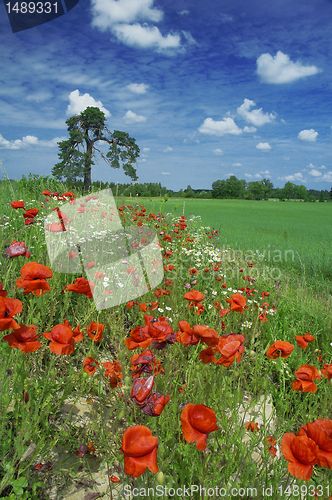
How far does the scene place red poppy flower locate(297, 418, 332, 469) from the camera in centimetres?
80

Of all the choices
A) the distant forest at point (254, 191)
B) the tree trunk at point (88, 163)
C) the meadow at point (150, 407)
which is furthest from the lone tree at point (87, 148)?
the distant forest at point (254, 191)

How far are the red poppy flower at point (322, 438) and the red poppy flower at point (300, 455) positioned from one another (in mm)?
24

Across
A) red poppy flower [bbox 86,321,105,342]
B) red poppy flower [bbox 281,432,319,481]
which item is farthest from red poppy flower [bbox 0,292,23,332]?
red poppy flower [bbox 281,432,319,481]

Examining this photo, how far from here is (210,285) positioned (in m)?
3.68

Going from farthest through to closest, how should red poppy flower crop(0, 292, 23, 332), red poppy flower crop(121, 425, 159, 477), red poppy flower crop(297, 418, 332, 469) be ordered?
red poppy flower crop(0, 292, 23, 332), red poppy flower crop(297, 418, 332, 469), red poppy flower crop(121, 425, 159, 477)

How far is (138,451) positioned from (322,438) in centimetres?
56

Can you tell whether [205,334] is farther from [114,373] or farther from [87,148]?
[87,148]

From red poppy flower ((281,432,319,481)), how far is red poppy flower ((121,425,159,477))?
15.1 inches

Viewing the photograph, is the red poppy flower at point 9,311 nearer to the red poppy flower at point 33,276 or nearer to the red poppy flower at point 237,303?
the red poppy flower at point 33,276

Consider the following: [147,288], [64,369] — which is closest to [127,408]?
[64,369]

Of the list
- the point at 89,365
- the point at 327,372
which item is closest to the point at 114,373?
the point at 89,365

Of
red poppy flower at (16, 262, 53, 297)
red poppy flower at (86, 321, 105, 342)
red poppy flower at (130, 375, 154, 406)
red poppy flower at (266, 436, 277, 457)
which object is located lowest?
red poppy flower at (266, 436, 277, 457)

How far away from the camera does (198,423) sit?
785 mm

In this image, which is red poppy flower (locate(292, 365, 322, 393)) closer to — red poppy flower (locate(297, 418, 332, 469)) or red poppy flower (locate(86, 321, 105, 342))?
red poppy flower (locate(297, 418, 332, 469))
